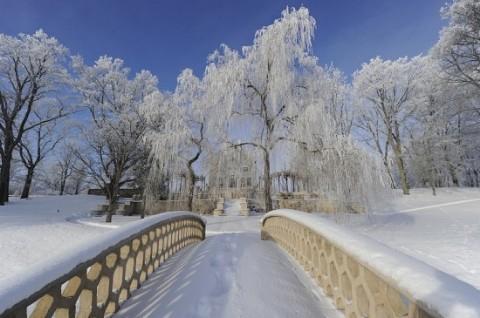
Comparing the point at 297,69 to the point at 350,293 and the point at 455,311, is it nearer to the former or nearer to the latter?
the point at 350,293

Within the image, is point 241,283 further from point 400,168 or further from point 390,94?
point 390,94

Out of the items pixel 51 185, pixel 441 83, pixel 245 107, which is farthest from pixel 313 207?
pixel 51 185

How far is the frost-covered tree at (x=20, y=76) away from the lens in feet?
47.2

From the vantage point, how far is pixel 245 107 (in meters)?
8.49

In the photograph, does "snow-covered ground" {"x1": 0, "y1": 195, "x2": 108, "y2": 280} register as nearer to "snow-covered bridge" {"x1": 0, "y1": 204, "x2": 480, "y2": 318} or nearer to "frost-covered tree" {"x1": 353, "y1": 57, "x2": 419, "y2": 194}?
"snow-covered bridge" {"x1": 0, "y1": 204, "x2": 480, "y2": 318}

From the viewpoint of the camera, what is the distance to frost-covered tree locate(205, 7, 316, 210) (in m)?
7.82

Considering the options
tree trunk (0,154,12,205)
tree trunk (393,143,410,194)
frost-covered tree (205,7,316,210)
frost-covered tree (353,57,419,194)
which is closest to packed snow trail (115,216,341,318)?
frost-covered tree (205,7,316,210)

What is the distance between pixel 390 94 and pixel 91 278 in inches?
868

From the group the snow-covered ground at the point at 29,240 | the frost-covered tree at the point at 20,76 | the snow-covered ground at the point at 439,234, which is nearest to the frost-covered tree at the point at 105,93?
the frost-covered tree at the point at 20,76

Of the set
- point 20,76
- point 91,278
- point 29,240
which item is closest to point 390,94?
point 91,278

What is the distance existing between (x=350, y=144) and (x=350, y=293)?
205 inches

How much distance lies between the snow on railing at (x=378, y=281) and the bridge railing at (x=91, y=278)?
1836mm

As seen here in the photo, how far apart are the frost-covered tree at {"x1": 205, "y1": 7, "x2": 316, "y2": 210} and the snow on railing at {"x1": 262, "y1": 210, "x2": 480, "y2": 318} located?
5.05 meters

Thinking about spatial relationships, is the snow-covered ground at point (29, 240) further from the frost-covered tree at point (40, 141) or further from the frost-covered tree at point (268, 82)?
the frost-covered tree at point (40, 141)
